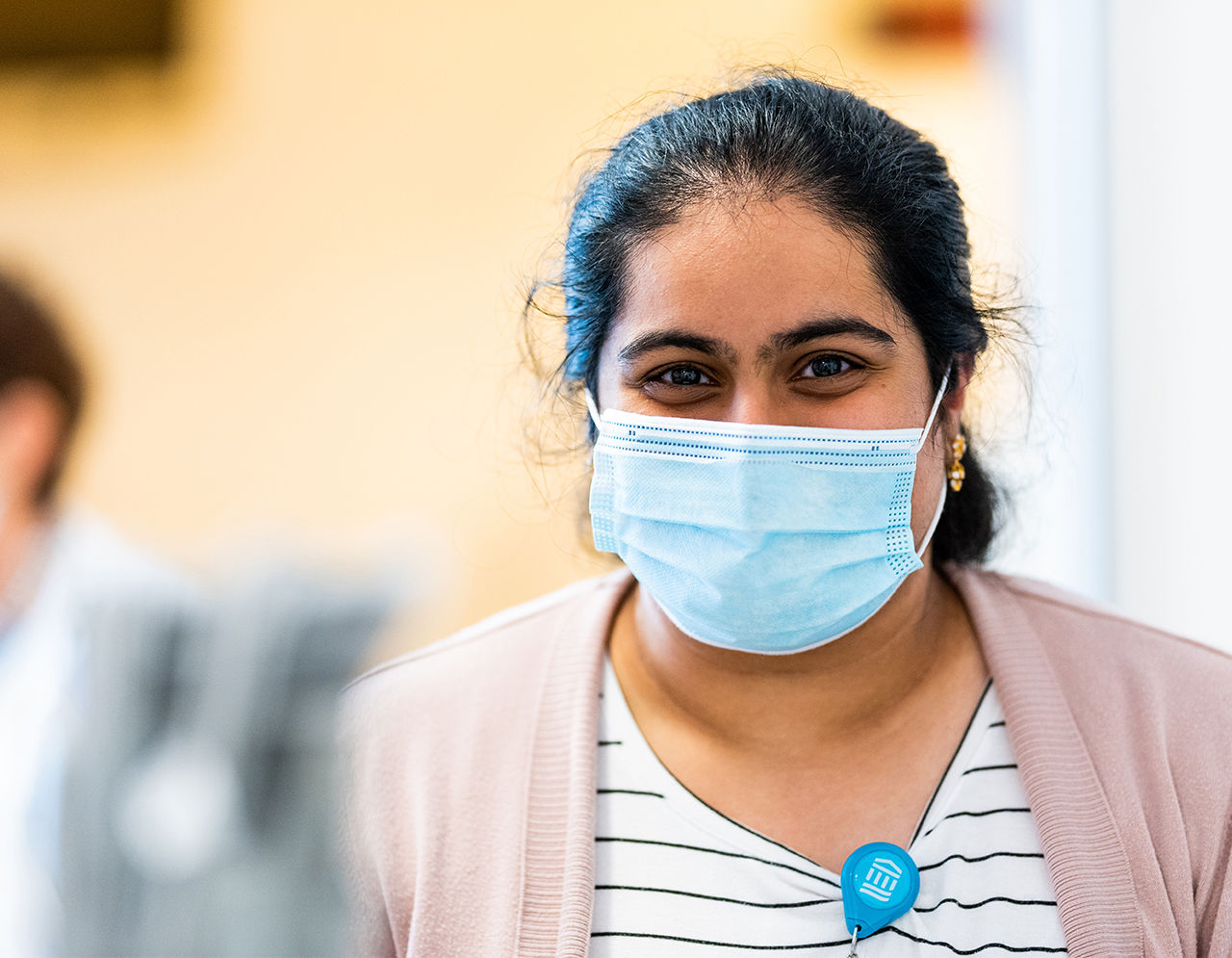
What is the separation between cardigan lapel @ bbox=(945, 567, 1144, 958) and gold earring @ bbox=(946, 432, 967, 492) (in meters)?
0.14

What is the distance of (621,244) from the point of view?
3.74 ft

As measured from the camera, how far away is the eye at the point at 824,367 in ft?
3.50

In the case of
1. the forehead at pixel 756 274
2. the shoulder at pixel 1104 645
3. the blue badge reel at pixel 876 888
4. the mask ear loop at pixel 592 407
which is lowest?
the blue badge reel at pixel 876 888

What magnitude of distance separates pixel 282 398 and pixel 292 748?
95 cm

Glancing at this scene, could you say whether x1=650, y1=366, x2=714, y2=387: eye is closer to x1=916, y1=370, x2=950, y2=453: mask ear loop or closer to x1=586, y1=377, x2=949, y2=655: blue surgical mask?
x1=586, y1=377, x2=949, y2=655: blue surgical mask

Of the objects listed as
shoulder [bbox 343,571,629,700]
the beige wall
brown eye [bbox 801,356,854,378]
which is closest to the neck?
shoulder [bbox 343,571,629,700]

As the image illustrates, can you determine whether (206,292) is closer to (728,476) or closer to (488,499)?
(488,499)

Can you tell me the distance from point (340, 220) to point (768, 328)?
63.7 inches

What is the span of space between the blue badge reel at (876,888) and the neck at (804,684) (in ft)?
0.48

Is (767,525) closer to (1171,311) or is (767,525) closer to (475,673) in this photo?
(475,673)

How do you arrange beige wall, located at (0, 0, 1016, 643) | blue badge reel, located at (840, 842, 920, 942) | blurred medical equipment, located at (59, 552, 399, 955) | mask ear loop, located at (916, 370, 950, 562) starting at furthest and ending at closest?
beige wall, located at (0, 0, 1016, 643)
blurred medical equipment, located at (59, 552, 399, 955)
mask ear loop, located at (916, 370, 950, 562)
blue badge reel, located at (840, 842, 920, 942)

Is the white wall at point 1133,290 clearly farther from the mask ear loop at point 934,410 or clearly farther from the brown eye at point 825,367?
the brown eye at point 825,367

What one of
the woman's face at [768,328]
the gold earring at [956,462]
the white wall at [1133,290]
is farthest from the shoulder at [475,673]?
the white wall at [1133,290]

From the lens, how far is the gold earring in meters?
1.20
